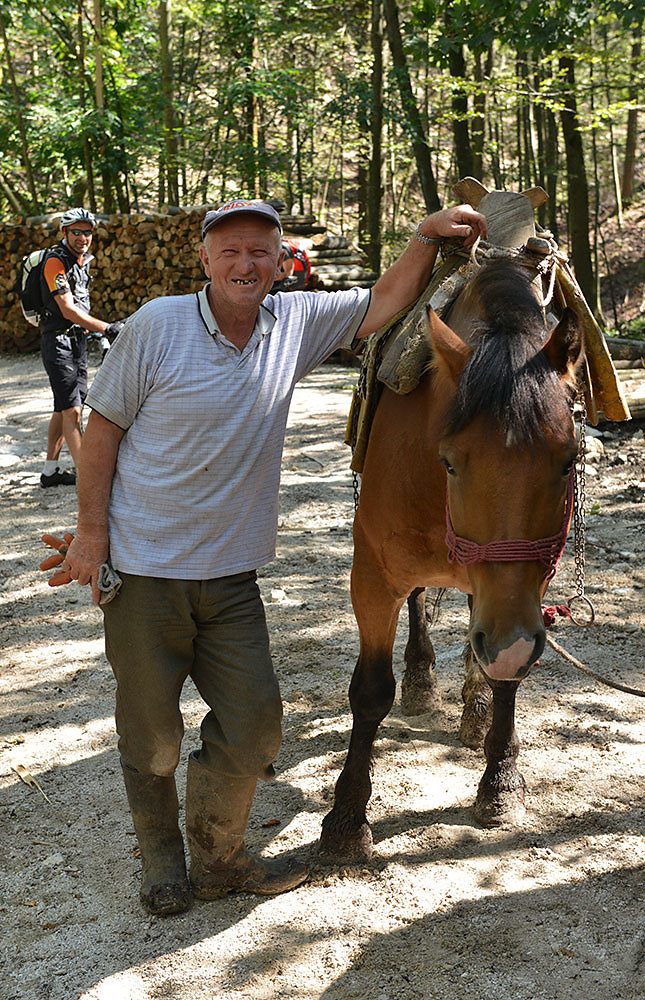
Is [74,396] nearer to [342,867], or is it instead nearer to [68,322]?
[68,322]

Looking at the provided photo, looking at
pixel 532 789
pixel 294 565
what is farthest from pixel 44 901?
pixel 294 565

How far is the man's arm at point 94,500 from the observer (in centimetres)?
242

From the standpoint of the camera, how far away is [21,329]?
13.6 metres

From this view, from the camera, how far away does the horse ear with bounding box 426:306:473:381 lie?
2246mm

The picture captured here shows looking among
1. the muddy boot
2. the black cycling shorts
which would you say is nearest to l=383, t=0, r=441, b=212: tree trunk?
the black cycling shorts

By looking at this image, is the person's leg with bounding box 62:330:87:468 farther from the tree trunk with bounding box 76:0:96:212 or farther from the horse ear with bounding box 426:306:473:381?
the tree trunk with bounding box 76:0:96:212

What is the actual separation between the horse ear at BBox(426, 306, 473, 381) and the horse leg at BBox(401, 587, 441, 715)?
5.59 ft

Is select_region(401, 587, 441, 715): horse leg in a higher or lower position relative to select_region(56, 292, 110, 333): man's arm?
lower

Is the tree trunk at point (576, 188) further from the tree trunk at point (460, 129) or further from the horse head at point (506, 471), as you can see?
the horse head at point (506, 471)

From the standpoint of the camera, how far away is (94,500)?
244 cm

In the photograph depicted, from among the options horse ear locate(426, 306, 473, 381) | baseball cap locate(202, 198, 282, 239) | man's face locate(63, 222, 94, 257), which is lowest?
horse ear locate(426, 306, 473, 381)

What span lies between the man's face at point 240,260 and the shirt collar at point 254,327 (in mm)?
36

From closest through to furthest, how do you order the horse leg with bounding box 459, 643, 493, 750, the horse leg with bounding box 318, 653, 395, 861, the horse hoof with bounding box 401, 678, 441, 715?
the horse leg with bounding box 318, 653, 395, 861 < the horse leg with bounding box 459, 643, 493, 750 < the horse hoof with bounding box 401, 678, 441, 715

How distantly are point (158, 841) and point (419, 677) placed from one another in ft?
5.11
